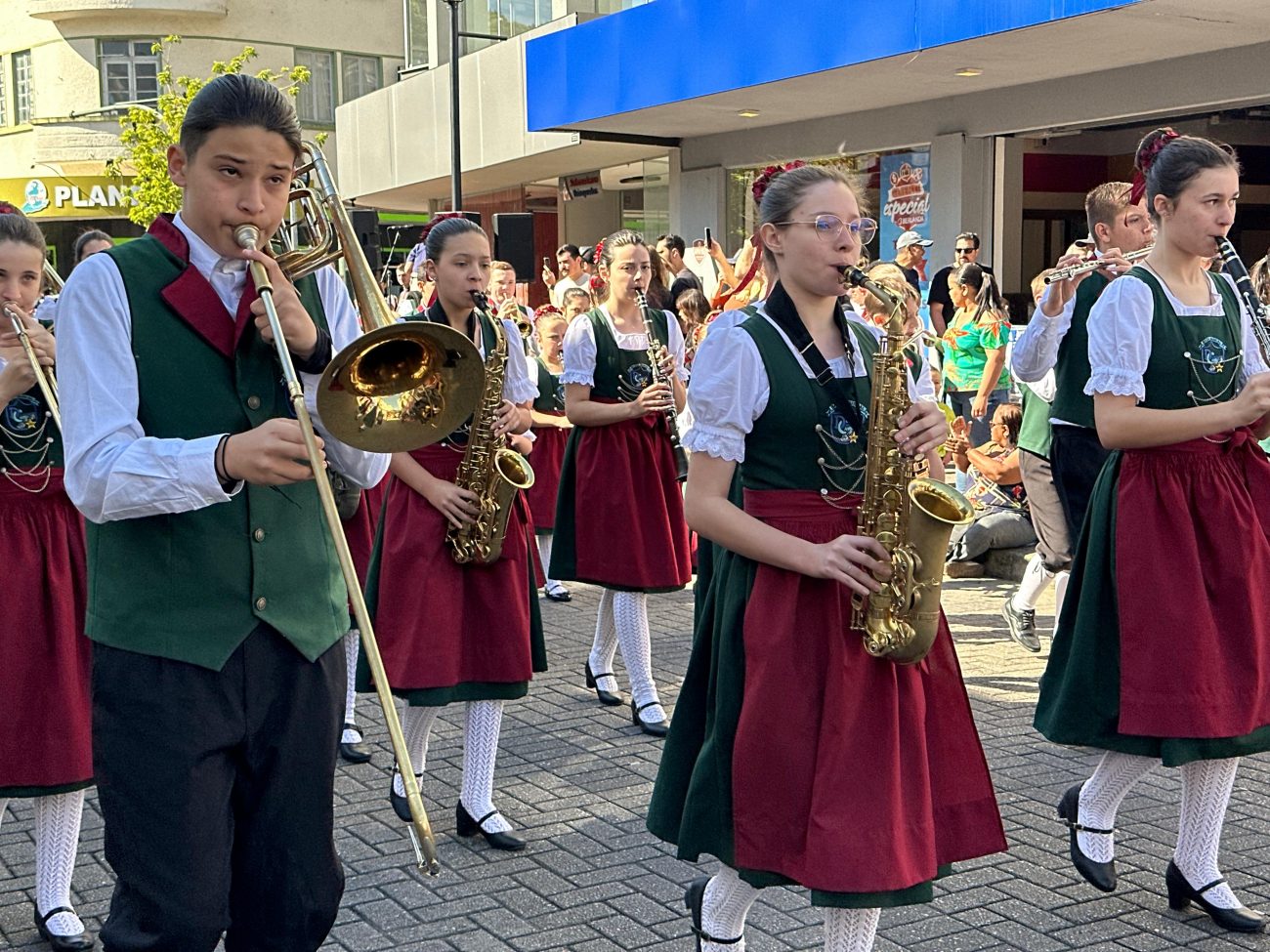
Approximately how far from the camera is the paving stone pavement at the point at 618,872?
14.5 ft

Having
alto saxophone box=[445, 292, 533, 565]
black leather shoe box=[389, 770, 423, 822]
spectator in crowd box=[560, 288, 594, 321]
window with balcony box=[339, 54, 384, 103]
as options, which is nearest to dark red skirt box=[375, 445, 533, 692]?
alto saxophone box=[445, 292, 533, 565]

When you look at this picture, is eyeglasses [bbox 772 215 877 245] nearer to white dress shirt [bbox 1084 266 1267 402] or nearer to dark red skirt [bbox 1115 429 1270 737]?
white dress shirt [bbox 1084 266 1267 402]

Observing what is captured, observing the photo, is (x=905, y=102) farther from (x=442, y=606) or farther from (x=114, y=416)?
(x=114, y=416)

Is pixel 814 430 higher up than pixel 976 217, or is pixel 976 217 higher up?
pixel 976 217

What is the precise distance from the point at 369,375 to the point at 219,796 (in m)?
0.89

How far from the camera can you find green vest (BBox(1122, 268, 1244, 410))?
4.46 m

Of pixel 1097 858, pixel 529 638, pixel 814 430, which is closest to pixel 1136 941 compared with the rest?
pixel 1097 858

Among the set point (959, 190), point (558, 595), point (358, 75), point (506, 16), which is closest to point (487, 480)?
point (558, 595)

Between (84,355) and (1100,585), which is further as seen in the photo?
(1100,585)

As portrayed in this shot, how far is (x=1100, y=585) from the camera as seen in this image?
15.1 feet

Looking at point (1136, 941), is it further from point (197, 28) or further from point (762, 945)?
point (197, 28)

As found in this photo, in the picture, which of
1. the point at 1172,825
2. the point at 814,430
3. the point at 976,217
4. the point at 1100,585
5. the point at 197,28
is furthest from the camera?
the point at 197,28

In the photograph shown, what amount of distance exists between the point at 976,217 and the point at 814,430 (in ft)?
45.1

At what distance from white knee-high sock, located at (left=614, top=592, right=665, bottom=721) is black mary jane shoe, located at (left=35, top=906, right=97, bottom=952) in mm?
2815
